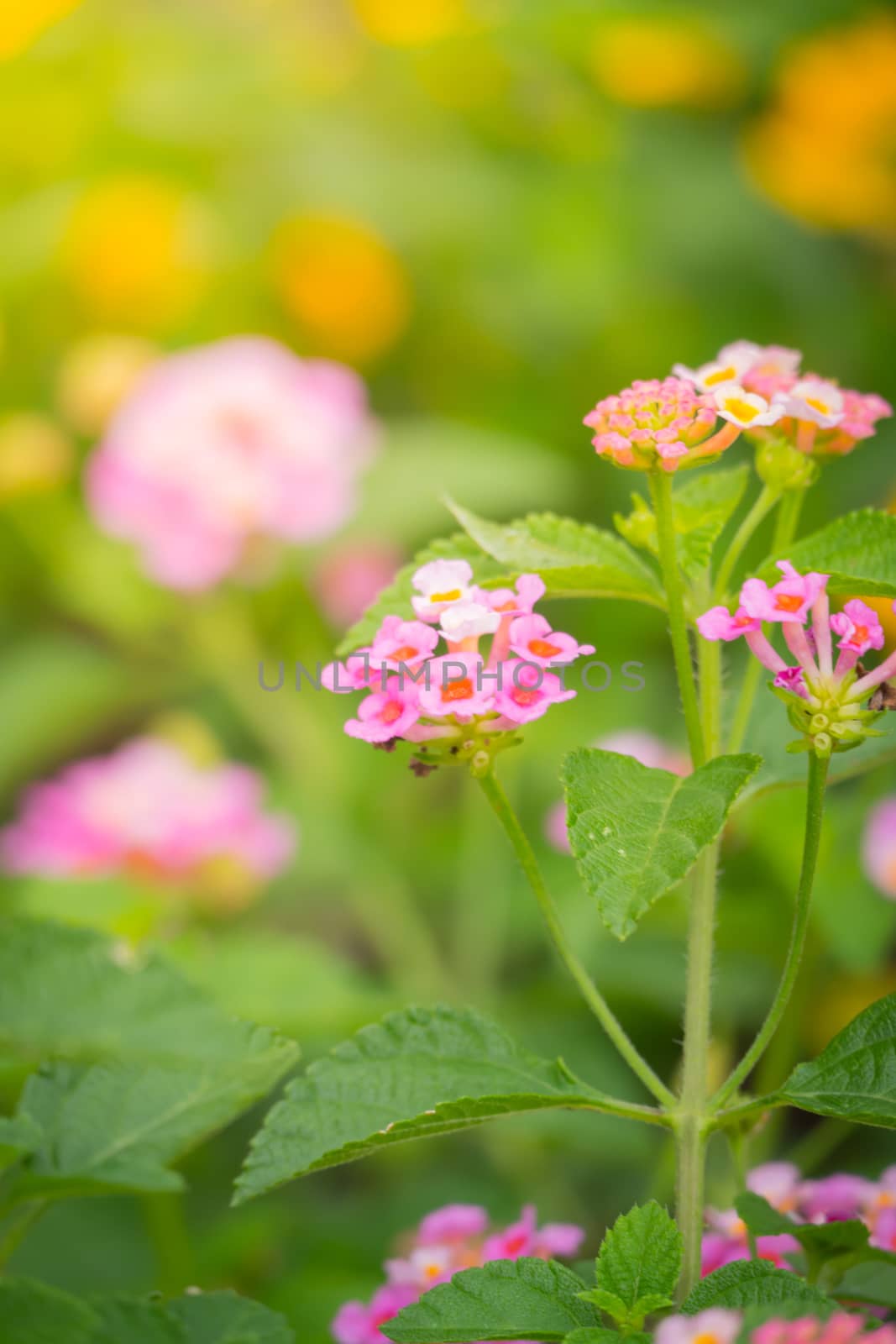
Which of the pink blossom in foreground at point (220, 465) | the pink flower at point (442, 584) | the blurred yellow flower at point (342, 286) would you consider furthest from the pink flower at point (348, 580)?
the pink flower at point (442, 584)

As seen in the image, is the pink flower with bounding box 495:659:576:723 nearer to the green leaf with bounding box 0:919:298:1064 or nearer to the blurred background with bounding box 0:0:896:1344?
the green leaf with bounding box 0:919:298:1064

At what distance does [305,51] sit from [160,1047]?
2.31 meters

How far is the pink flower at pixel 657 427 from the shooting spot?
1.68 feet

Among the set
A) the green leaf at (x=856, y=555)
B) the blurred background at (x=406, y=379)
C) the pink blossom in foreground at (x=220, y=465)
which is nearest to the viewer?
the green leaf at (x=856, y=555)

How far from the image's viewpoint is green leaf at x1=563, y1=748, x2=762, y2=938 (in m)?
0.46

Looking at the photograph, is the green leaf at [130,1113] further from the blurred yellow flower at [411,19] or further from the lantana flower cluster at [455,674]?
the blurred yellow flower at [411,19]

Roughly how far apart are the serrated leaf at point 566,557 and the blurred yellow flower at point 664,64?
193 cm

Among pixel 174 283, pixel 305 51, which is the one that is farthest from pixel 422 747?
pixel 305 51

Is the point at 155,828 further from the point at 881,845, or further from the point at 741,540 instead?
the point at 741,540

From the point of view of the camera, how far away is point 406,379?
217 centimetres

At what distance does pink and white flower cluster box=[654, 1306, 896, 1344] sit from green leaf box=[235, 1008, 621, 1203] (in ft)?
0.32

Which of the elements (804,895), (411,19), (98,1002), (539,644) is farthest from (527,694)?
(411,19)

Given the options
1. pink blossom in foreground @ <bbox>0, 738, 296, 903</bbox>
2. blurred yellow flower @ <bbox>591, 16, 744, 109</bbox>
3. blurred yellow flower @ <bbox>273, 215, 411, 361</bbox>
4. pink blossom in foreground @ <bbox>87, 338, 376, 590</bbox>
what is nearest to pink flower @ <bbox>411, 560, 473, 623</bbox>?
pink blossom in foreground @ <bbox>0, 738, 296, 903</bbox>

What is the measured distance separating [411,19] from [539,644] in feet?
7.25
